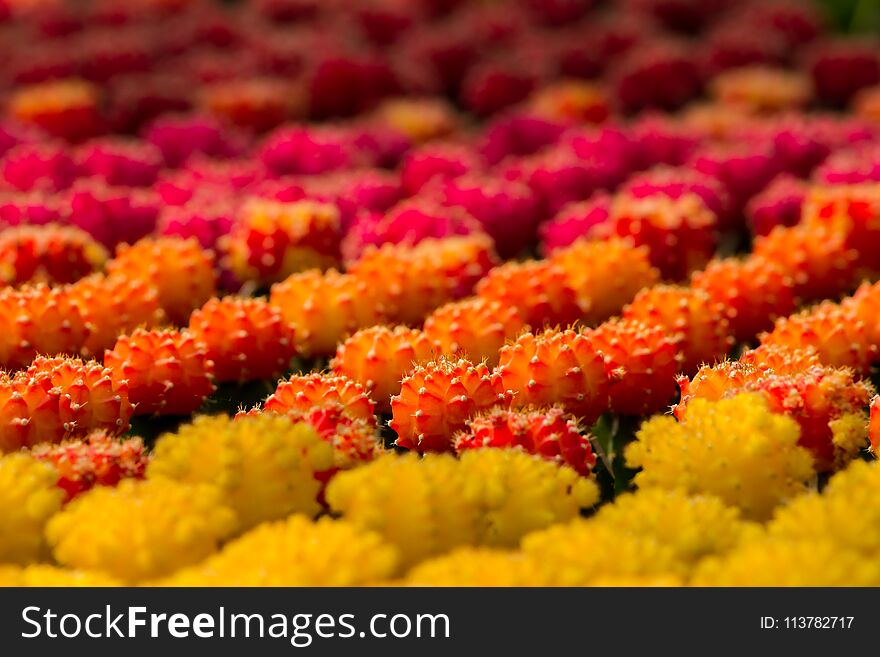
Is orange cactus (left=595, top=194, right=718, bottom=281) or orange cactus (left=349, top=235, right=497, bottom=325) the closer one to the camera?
orange cactus (left=349, top=235, right=497, bottom=325)

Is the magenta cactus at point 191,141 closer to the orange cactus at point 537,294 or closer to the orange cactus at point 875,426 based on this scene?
the orange cactus at point 537,294

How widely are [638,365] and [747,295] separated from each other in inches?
20.9

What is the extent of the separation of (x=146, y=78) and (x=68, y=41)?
0.82m

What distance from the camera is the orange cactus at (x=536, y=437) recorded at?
1981 millimetres

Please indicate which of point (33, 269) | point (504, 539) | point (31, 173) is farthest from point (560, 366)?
point (31, 173)

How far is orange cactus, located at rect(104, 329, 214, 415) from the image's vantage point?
2.31m

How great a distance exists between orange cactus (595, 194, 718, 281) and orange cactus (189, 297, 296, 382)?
3.25ft

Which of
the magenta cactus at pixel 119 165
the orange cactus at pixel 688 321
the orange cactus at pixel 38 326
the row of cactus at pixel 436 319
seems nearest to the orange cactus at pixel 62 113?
the row of cactus at pixel 436 319

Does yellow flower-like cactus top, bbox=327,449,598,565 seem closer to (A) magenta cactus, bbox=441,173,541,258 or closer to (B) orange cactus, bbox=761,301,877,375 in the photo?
(B) orange cactus, bbox=761,301,877,375

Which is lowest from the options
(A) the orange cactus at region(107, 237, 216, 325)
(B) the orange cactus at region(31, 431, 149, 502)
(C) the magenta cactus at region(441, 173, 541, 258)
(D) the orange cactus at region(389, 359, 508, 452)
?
(B) the orange cactus at region(31, 431, 149, 502)

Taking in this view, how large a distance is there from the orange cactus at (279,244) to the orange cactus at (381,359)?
729 millimetres

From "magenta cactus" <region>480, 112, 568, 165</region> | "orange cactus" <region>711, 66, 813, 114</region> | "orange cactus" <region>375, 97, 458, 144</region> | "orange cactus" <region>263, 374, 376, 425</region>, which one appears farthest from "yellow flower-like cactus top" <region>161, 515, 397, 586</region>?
"orange cactus" <region>711, 66, 813, 114</region>

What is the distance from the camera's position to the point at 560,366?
2207 mm

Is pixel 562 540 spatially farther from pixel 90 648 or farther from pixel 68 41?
pixel 68 41
